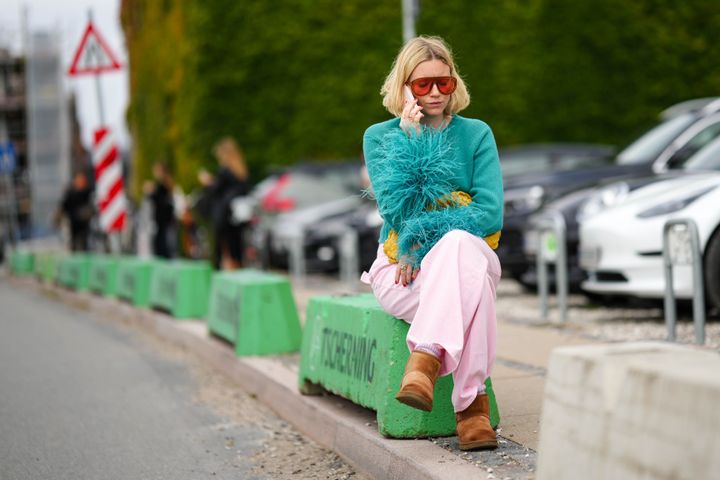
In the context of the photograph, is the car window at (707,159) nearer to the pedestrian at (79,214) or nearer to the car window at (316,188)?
the car window at (316,188)

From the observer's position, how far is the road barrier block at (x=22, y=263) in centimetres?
2612

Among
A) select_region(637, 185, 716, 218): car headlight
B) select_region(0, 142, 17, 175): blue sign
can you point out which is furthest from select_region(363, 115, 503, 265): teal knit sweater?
select_region(0, 142, 17, 175): blue sign

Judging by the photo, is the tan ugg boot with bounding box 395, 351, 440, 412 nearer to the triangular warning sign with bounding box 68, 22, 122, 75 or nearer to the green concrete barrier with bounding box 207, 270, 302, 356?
the green concrete barrier with bounding box 207, 270, 302, 356

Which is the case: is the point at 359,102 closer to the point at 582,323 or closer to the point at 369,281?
the point at 582,323

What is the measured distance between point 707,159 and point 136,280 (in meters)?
6.73

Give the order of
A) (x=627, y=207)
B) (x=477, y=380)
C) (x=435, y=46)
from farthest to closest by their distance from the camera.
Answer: (x=627, y=207), (x=435, y=46), (x=477, y=380)

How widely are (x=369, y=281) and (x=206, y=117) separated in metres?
23.9

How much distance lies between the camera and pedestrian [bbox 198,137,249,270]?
15.0m

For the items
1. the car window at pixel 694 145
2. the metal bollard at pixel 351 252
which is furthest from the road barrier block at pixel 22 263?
the car window at pixel 694 145

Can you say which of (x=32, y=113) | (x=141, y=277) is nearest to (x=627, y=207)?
(x=141, y=277)

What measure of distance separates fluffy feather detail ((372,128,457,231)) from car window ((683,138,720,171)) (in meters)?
5.92

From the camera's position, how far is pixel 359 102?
28859 millimetres

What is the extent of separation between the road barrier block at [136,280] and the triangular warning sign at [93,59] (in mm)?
2636

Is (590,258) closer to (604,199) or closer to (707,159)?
(604,199)
